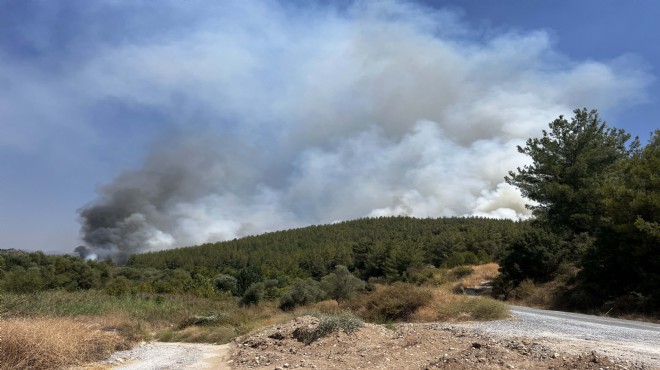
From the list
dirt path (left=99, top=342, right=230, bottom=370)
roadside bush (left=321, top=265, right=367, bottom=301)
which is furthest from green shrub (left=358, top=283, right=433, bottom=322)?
roadside bush (left=321, top=265, right=367, bottom=301)

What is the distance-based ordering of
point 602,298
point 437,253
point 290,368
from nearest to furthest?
point 290,368 < point 602,298 < point 437,253

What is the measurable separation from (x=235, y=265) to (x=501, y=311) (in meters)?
127

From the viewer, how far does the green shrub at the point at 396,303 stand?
1925cm

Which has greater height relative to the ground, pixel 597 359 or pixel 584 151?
pixel 584 151

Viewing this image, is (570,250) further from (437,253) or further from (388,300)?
(437,253)

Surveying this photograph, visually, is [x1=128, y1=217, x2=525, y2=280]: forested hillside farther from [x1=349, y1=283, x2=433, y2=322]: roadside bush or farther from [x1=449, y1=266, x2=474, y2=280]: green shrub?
[x1=349, y1=283, x2=433, y2=322]: roadside bush

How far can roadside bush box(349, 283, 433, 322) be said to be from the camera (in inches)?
758

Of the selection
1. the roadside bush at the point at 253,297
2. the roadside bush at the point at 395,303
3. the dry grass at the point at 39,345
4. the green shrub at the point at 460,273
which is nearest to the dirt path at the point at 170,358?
the dry grass at the point at 39,345

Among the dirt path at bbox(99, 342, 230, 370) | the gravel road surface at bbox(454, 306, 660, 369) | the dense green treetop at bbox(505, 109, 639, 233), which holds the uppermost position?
the dense green treetop at bbox(505, 109, 639, 233)

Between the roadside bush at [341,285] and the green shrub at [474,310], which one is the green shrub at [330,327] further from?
the roadside bush at [341,285]

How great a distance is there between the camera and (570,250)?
31656 millimetres

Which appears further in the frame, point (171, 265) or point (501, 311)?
point (171, 265)

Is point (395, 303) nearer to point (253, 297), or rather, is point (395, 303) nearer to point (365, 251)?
point (253, 297)

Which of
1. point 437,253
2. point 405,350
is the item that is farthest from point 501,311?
point 437,253
